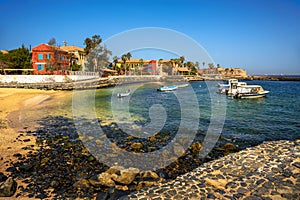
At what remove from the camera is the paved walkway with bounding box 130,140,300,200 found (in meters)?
5.77

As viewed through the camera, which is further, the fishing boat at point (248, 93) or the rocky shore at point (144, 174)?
the fishing boat at point (248, 93)

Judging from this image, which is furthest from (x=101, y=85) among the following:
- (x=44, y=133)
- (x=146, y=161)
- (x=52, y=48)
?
(x=146, y=161)

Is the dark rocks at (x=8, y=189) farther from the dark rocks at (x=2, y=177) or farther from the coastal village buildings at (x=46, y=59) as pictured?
the coastal village buildings at (x=46, y=59)

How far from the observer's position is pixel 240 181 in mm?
6410

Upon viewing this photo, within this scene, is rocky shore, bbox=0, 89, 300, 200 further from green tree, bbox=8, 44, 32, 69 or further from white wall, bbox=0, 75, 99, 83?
green tree, bbox=8, 44, 32, 69

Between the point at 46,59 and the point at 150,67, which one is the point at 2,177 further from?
the point at 150,67

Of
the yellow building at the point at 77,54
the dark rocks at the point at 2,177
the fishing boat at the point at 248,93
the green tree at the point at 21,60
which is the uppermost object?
the yellow building at the point at 77,54

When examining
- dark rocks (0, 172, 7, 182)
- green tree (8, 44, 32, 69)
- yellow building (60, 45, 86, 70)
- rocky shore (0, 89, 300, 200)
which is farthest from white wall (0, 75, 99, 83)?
dark rocks (0, 172, 7, 182)

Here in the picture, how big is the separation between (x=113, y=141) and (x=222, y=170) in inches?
269

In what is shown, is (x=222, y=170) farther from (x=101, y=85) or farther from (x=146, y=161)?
(x=101, y=85)

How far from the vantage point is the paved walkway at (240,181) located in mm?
5773

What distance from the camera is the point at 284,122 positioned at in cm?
1783

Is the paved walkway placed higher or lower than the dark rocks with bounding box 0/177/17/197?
higher

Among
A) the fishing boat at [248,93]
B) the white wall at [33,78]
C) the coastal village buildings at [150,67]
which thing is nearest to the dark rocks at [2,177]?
the fishing boat at [248,93]
